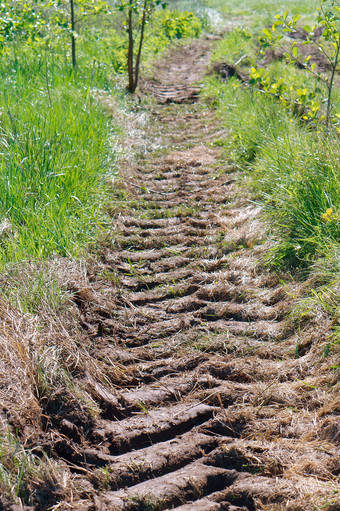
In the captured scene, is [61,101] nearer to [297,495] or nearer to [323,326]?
[323,326]

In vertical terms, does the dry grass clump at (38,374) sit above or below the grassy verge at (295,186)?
below

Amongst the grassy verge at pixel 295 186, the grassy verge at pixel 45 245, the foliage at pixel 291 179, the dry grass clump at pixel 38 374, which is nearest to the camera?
the dry grass clump at pixel 38 374

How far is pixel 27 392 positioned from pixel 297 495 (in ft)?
3.96

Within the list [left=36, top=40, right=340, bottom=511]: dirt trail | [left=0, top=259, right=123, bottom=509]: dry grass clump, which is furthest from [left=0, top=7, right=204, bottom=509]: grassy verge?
[left=36, top=40, right=340, bottom=511]: dirt trail

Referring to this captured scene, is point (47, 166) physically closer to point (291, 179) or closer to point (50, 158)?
point (50, 158)

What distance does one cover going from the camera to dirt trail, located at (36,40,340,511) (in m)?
2.03

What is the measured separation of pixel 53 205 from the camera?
364cm

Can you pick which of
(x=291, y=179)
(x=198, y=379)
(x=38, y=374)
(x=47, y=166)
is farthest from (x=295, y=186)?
(x=38, y=374)

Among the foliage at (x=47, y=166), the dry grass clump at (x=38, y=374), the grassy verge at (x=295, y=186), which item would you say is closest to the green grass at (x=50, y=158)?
the foliage at (x=47, y=166)

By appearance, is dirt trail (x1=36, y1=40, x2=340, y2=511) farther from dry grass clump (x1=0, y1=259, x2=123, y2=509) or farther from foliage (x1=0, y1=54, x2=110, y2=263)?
foliage (x1=0, y1=54, x2=110, y2=263)

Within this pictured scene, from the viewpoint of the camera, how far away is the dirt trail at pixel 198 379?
2.03 meters

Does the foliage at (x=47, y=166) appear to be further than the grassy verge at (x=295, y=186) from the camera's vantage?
Yes

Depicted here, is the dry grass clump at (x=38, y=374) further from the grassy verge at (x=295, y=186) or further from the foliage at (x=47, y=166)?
the grassy verge at (x=295, y=186)

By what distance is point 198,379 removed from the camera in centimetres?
265
